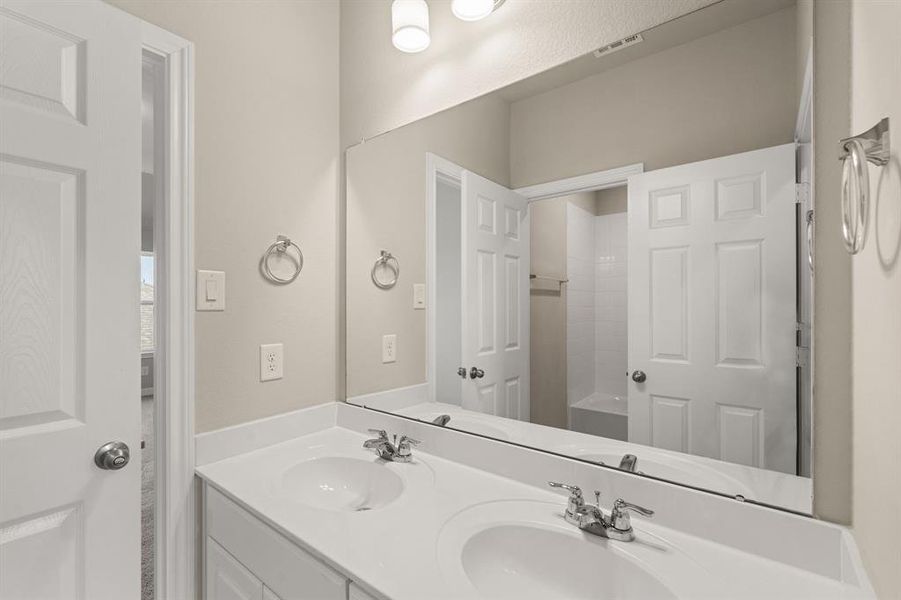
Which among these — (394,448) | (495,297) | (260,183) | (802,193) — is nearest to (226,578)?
(394,448)

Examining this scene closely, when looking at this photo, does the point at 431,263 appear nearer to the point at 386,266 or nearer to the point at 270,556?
the point at 386,266

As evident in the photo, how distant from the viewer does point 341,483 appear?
1321mm

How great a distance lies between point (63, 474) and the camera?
979 mm

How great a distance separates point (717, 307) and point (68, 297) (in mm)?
1406

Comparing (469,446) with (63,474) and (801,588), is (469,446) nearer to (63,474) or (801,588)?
(801,588)

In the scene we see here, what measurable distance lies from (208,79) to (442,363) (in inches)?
42.5

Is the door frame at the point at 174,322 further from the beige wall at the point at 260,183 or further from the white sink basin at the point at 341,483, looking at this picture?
the white sink basin at the point at 341,483

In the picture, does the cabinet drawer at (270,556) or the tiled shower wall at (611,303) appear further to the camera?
the tiled shower wall at (611,303)

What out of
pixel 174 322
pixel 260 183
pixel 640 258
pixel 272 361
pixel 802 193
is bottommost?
pixel 272 361

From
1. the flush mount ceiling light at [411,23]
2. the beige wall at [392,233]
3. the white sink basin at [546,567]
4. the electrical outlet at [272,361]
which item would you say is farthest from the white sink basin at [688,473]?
the flush mount ceiling light at [411,23]

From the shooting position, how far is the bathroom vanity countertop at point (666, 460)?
0.81 meters

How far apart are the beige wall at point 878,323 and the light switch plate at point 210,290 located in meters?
1.42

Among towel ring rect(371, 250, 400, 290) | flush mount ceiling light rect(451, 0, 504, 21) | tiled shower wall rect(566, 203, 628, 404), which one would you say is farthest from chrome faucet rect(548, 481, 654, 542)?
flush mount ceiling light rect(451, 0, 504, 21)

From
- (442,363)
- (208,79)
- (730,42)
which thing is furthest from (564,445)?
(208,79)
